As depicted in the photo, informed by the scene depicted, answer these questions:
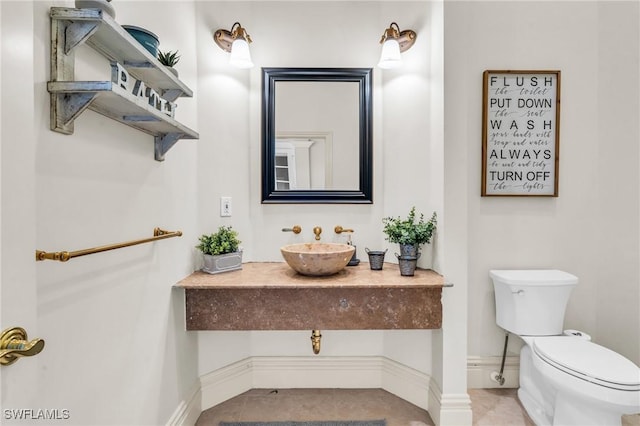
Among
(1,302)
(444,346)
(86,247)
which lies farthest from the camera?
(444,346)

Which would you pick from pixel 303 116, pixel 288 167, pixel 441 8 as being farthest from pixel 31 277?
pixel 441 8

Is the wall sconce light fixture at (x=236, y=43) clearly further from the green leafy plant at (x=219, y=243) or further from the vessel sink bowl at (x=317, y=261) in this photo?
the vessel sink bowl at (x=317, y=261)

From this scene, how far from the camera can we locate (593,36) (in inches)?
80.2

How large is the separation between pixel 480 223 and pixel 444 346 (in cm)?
82

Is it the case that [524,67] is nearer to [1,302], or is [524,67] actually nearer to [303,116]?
[303,116]

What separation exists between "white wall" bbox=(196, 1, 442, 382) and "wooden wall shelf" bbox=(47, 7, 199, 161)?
2.60 ft

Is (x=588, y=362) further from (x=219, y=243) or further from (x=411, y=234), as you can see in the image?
(x=219, y=243)

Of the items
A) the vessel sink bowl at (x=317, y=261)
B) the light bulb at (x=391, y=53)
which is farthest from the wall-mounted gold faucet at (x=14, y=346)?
the light bulb at (x=391, y=53)

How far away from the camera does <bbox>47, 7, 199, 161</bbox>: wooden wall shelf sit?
0.85 metres

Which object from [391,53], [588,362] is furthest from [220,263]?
[588,362]

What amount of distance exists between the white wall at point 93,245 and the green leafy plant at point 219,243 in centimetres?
13

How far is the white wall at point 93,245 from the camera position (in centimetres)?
65

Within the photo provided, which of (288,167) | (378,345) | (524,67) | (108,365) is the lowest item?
(378,345)

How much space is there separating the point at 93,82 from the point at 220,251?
1097 mm
